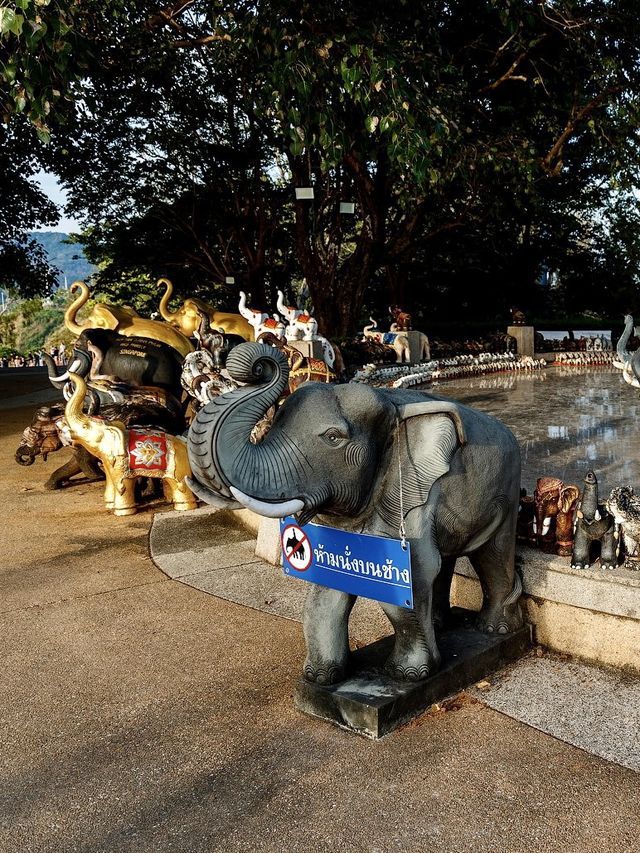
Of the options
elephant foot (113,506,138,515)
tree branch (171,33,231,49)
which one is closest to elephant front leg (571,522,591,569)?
elephant foot (113,506,138,515)

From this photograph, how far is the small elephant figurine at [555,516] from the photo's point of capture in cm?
428

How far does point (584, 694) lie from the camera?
3.70m

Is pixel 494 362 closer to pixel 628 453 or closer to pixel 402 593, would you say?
pixel 628 453

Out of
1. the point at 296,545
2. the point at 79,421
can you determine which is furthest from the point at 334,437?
the point at 79,421

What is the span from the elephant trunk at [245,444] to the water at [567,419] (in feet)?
12.3

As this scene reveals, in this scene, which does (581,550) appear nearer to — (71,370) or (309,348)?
(71,370)

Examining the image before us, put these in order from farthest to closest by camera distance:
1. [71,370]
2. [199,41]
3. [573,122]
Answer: [573,122] → [199,41] → [71,370]

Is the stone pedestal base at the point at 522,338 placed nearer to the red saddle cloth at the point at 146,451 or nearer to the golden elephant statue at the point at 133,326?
the golden elephant statue at the point at 133,326

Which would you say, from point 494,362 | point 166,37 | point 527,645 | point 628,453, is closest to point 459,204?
point 494,362

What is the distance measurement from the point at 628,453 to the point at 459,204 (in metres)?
Result: 17.9

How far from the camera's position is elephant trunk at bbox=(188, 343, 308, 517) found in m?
2.99

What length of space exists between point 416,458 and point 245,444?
2.72 ft

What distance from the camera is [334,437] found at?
10.7ft

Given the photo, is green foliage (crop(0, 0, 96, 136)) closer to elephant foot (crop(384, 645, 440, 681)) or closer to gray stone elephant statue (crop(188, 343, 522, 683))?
gray stone elephant statue (crop(188, 343, 522, 683))
